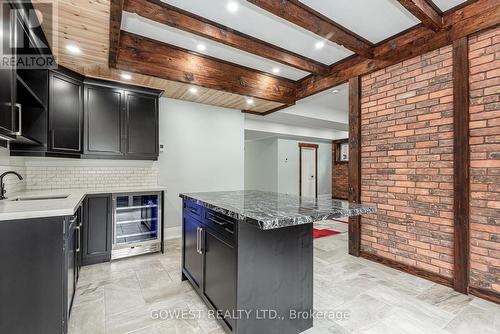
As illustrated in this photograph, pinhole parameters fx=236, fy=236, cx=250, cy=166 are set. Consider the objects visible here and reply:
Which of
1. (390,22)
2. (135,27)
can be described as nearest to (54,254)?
(135,27)

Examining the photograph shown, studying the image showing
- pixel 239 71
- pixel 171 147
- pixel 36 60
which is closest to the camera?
pixel 36 60

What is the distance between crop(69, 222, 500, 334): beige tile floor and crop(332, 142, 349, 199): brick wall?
630 cm

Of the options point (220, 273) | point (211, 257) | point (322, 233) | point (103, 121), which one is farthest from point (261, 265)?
point (322, 233)

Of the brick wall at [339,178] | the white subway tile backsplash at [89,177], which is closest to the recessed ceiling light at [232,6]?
the white subway tile backsplash at [89,177]

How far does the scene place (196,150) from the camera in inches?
185

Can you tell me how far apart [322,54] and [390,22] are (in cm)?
94

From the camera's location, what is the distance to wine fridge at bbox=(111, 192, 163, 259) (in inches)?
129

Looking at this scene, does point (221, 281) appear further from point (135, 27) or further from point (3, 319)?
point (135, 27)

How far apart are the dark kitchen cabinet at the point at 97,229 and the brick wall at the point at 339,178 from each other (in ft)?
26.5

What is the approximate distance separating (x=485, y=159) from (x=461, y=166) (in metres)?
0.19

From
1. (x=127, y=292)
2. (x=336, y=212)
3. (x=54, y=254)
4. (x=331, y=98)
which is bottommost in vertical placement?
(x=127, y=292)

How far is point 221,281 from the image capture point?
182cm

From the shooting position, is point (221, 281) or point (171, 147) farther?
point (171, 147)

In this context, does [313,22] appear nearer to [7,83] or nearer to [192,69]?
[192,69]
